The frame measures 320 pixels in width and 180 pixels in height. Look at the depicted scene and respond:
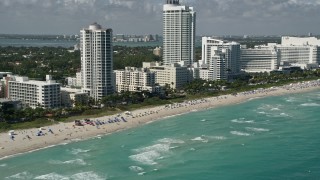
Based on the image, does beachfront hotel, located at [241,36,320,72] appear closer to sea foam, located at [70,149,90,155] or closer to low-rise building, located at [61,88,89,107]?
low-rise building, located at [61,88,89,107]

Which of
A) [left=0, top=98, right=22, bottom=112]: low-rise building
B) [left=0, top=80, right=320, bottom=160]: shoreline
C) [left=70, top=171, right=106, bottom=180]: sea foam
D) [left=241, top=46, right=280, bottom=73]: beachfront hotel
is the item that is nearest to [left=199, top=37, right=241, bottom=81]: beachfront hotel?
[left=241, top=46, right=280, bottom=73]: beachfront hotel

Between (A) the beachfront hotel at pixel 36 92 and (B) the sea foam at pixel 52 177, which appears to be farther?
(A) the beachfront hotel at pixel 36 92

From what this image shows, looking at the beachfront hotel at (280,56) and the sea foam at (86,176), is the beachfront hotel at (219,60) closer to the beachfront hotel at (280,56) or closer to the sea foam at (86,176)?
the beachfront hotel at (280,56)

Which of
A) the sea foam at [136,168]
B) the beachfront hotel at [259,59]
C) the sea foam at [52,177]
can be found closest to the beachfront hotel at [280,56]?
the beachfront hotel at [259,59]

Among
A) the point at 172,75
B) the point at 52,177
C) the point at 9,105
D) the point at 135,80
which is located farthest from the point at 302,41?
the point at 52,177

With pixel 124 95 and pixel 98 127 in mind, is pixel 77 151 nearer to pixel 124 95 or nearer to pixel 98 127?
pixel 98 127

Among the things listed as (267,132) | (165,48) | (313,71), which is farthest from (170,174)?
(313,71)
